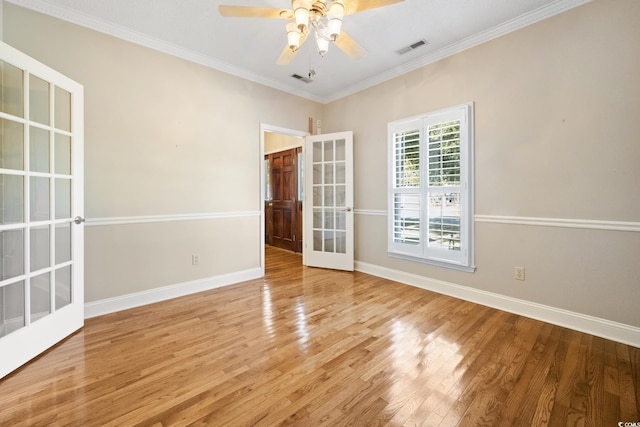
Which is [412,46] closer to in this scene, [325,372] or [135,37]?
[135,37]

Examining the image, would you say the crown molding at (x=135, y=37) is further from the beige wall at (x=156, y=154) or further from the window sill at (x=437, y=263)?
the window sill at (x=437, y=263)

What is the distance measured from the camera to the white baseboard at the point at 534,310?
2.13m

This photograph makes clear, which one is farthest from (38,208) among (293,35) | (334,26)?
(334,26)

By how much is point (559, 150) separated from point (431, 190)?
1204 millimetres

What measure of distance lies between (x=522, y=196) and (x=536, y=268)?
0.70m

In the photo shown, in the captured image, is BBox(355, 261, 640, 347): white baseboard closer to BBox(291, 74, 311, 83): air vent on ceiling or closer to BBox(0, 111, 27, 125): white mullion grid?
BBox(291, 74, 311, 83): air vent on ceiling

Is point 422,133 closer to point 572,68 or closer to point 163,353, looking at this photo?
point 572,68

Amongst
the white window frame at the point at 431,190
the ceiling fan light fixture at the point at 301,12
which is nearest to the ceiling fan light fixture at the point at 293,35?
the ceiling fan light fixture at the point at 301,12

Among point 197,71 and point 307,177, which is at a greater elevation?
point 197,71

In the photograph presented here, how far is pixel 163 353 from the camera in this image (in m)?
1.99

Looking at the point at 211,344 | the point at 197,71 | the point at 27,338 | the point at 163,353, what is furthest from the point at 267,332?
the point at 197,71

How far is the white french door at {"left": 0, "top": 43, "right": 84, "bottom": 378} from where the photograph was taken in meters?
1.85

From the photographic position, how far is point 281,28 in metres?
2.73

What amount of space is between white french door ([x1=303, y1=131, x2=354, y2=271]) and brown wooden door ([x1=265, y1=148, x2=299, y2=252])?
1.22m
